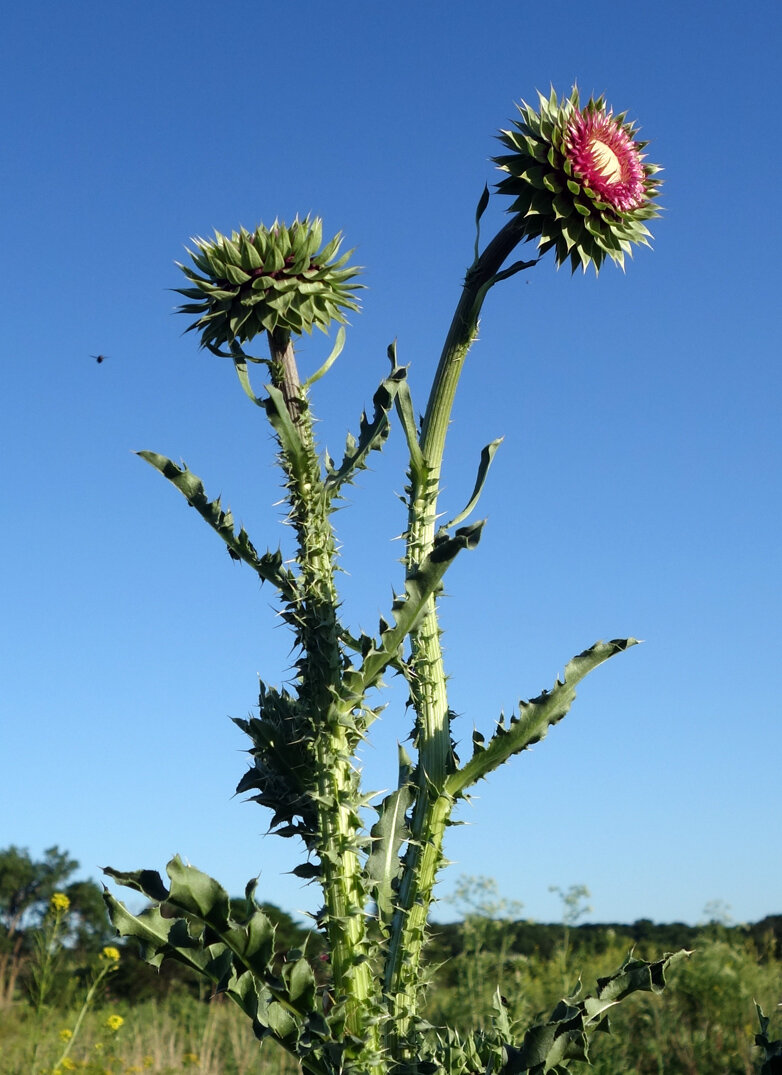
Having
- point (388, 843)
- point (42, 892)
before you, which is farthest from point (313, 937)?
point (388, 843)

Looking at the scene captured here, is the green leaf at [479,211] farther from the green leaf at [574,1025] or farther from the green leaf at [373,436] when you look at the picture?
the green leaf at [574,1025]

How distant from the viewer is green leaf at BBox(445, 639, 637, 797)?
13.2 feet

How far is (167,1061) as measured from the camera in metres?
8.73

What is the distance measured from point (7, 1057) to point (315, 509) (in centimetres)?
667

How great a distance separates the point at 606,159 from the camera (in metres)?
4.61

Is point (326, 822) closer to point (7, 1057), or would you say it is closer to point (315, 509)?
point (315, 509)

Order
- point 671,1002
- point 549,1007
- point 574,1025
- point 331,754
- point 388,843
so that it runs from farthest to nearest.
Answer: point 671,1002
point 549,1007
point 388,843
point 331,754
point 574,1025

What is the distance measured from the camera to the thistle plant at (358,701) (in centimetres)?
354

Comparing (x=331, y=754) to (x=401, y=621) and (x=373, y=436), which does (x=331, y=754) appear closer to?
(x=401, y=621)

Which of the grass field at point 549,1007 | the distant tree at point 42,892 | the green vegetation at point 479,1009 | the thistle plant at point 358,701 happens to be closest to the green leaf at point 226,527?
the thistle plant at point 358,701

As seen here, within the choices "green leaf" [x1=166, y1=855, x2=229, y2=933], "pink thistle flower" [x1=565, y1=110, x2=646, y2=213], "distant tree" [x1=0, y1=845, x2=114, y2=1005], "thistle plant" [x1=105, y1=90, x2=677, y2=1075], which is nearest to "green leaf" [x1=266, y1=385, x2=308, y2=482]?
"thistle plant" [x1=105, y1=90, x2=677, y2=1075]

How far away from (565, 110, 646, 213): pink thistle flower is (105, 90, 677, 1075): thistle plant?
1 centimetres

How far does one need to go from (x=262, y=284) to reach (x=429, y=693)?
1.89 meters

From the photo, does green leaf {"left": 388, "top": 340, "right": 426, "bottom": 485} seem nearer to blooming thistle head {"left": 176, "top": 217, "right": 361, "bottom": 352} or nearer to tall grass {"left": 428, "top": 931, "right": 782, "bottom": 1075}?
blooming thistle head {"left": 176, "top": 217, "right": 361, "bottom": 352}
